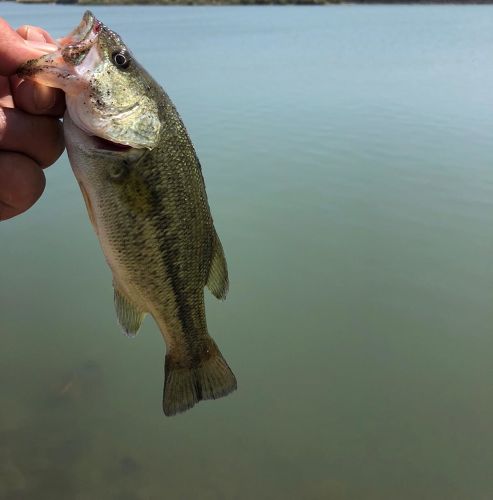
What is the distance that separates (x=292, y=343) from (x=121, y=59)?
4010mm

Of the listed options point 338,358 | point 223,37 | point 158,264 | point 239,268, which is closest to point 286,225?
point 239,268

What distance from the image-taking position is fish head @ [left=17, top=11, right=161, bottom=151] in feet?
5.91

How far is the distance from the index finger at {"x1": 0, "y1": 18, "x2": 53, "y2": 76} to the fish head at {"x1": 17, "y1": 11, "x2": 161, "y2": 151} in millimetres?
103

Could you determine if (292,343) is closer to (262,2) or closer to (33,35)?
(33,35)

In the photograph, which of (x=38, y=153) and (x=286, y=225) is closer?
(x=38, y=153)

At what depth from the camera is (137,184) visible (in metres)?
1.96

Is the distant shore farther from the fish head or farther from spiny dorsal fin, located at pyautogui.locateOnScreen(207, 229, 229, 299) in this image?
spiny dorsal fin, located at pyautogui.locateOnScreen(207, 229, 229, 299)

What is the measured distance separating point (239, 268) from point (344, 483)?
3.11 metres

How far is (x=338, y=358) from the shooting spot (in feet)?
17.3

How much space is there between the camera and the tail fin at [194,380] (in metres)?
2.36

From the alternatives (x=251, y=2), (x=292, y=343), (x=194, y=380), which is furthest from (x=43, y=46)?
(x=251, y=2)

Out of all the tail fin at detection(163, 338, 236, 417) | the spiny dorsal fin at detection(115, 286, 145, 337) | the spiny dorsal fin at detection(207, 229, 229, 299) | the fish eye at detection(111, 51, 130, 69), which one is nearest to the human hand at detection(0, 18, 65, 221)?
the fish eye at detection(111, 51, 130, 69)

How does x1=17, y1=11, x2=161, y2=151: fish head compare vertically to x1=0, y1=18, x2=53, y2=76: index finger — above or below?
below

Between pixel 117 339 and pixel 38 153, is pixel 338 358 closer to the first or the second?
pixel 117 339
